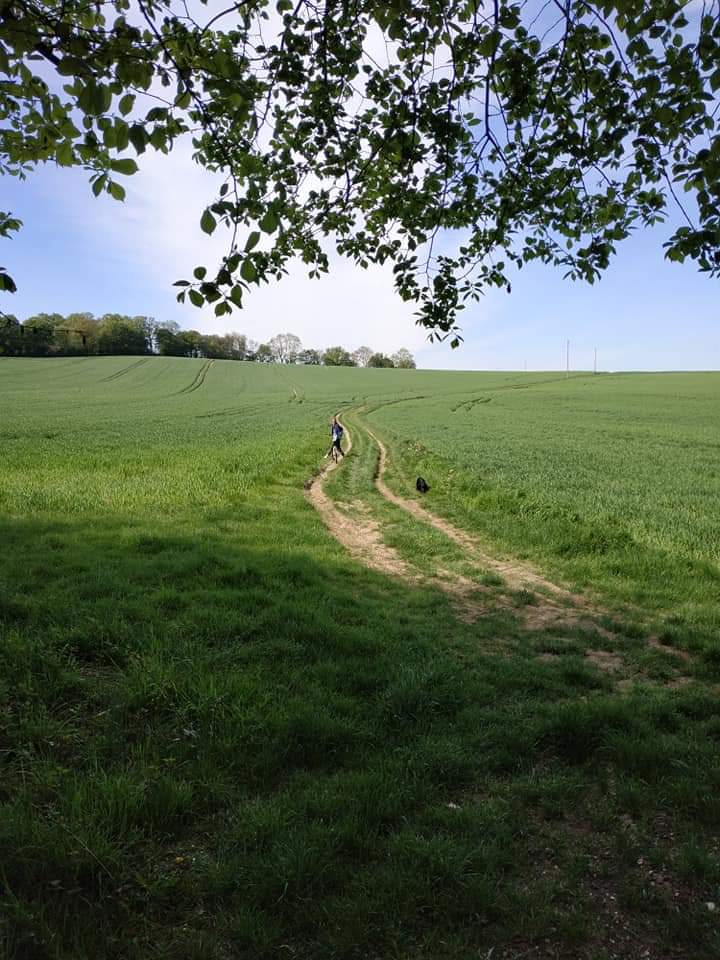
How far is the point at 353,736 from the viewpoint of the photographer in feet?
14.6

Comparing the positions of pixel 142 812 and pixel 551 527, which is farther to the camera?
pixel 551 527

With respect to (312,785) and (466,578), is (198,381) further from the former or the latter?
(312,785)

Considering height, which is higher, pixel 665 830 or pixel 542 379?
pixel 542 379

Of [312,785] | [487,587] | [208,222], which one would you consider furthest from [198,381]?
[208,222]

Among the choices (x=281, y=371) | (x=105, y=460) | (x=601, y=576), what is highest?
(x=281, y=371)

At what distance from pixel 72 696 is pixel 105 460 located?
17.7 m

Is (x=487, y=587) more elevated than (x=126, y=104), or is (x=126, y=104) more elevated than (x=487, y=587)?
(x=126, y=104)

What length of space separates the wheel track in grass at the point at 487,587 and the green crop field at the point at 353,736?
0.07 m

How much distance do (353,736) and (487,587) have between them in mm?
5357

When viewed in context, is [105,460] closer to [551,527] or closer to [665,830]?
[551,527]

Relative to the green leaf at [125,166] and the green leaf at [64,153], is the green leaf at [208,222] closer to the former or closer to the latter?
the green leaf at [125,166]

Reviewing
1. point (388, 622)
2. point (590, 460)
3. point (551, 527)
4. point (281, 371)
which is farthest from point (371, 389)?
point (388, 622)

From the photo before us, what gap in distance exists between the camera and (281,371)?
103250mm

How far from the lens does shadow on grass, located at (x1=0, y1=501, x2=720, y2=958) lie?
2832mm
